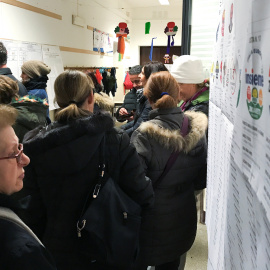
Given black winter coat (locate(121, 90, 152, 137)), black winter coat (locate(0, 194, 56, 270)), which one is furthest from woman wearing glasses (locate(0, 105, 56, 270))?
black winter coat (locate(121, 90, 152, 137))

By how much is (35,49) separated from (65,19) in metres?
1.16

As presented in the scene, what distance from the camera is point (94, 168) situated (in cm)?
142

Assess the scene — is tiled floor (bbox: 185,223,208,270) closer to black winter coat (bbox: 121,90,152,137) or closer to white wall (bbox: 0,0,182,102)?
black winter coat (bbox: 121,90,152,137)

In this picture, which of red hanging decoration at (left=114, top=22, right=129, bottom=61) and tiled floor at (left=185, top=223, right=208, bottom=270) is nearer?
tiled floor at (left=185, top=223, right=208, bottom=270)

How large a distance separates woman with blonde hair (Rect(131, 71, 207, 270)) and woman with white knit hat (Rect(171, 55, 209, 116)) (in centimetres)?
52

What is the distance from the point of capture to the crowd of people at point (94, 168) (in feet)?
4.36

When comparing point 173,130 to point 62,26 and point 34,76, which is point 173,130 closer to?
point 34,76

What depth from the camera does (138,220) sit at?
1.52 metres

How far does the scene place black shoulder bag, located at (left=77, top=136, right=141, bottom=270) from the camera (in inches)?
54.4

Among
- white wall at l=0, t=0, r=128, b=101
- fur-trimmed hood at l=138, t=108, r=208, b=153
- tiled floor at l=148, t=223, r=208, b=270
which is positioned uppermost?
white wall at l=0, t=0, r=128, b=101

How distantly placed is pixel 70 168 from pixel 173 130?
63cm

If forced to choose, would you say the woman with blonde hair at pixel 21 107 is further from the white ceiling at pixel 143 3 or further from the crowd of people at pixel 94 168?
the white ceiling at pixel 143 3

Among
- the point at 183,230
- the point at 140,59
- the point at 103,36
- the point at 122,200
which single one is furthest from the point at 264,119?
the point at 140,59

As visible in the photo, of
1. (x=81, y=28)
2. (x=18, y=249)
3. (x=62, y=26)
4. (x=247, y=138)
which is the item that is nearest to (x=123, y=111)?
(x=62, y=26)
